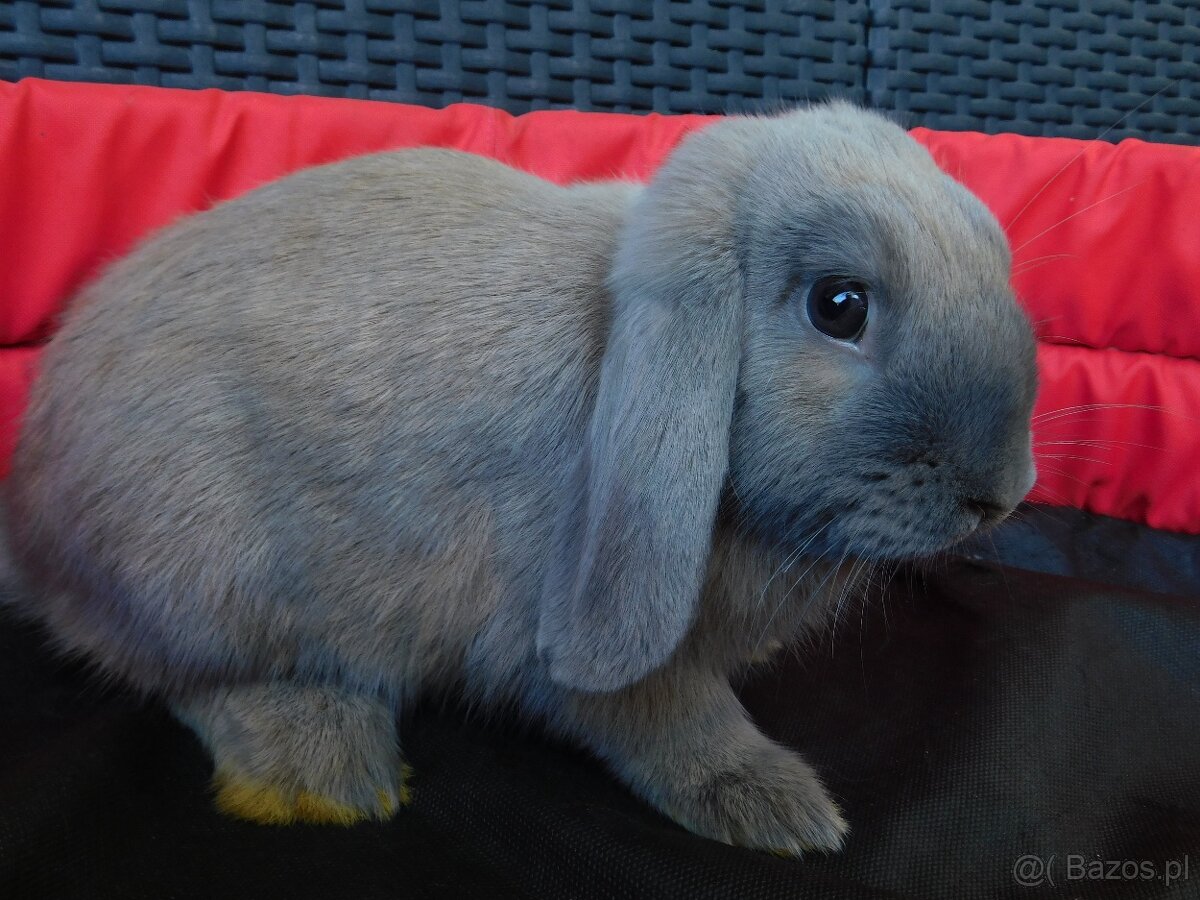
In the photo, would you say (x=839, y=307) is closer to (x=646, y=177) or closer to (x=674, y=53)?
(x=646, y=177)

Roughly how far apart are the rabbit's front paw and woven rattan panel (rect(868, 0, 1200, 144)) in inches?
56.6

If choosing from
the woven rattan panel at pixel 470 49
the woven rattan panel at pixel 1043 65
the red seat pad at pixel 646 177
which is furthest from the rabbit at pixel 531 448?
the woven rattan panel at pixel 1043 65

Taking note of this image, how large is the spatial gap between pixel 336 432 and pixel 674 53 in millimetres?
1218

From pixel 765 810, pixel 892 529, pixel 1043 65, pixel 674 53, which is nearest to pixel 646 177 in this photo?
pixel 674 53

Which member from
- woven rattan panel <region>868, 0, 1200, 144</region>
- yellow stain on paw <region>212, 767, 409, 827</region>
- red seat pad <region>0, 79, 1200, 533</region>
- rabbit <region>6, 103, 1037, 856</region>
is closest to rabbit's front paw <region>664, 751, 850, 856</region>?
rabbit <region>6, 103, 1037, 856</region>

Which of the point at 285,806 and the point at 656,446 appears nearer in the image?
the point at 656,446

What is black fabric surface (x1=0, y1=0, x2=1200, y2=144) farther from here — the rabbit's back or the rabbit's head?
the rabbit's head

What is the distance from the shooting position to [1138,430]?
5.23ft

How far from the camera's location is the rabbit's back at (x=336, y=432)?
85cm

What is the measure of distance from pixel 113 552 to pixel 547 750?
520 millimetres

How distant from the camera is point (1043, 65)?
1.90 m

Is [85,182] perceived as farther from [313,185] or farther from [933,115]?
[933,115]

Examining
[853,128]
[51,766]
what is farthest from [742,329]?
[51,766]

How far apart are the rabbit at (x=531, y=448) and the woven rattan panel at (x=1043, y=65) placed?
1.05 meters
